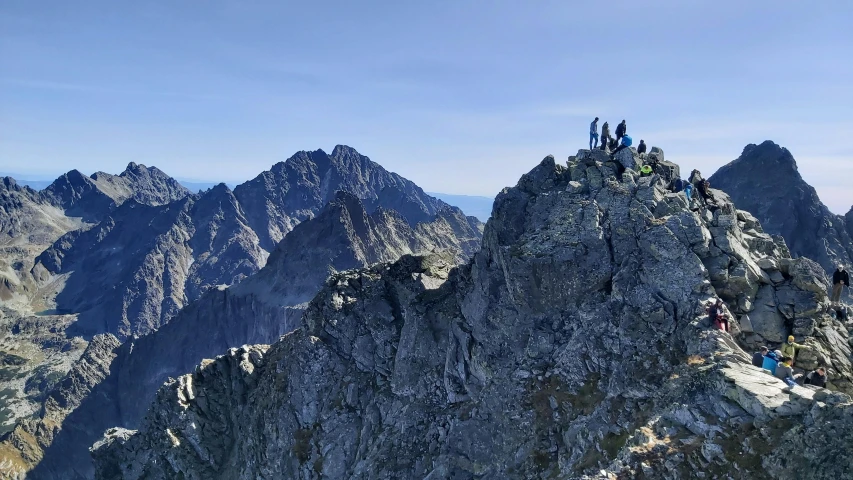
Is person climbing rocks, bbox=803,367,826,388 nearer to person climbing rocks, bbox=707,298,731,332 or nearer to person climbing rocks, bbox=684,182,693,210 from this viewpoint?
person climbing rocks, bbox=707,298,731,332

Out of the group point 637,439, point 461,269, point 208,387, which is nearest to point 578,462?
point 637,439

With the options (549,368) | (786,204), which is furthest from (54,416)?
(786,204)

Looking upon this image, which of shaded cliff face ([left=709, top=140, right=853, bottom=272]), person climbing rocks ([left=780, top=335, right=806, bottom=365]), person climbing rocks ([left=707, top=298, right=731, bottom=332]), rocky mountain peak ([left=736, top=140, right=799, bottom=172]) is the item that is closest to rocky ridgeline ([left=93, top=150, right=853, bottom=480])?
person climbing rocks ([left=780, top=335, right=806, bottom=365])

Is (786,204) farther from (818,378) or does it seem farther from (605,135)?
(818,378)

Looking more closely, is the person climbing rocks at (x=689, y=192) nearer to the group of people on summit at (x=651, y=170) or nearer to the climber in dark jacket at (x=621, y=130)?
the group of people on summit at (x=651, y=170)

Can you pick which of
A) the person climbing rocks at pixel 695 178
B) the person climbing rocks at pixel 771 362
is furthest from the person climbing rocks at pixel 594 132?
the person climbing rocks at pixel 771 362
